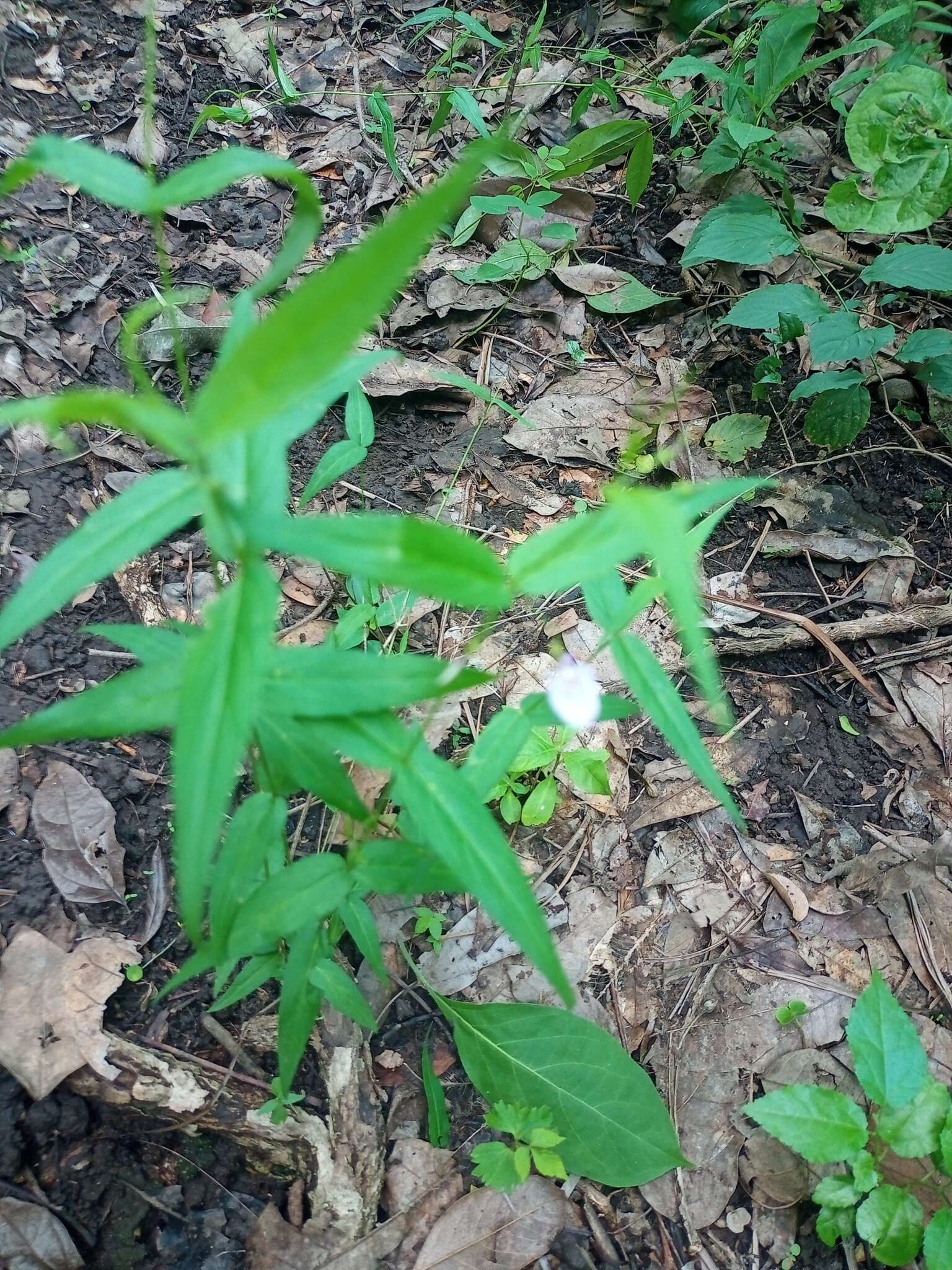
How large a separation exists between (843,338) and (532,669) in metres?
1.39

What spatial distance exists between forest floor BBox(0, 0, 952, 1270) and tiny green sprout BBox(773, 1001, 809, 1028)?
2 centimetres

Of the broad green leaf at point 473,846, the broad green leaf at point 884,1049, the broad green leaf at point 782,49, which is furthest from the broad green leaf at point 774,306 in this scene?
the broad green leaf at point 473,846

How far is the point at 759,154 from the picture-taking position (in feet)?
10.4

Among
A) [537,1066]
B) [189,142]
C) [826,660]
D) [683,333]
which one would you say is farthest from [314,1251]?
[189,142]

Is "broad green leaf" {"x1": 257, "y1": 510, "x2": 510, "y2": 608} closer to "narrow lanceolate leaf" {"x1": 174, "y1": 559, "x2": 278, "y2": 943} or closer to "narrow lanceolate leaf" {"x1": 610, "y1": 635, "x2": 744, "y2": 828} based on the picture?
"narrow lanceolate leaf" {"x1": 174, "y1": 559, "x2": 278, "y2": 943}

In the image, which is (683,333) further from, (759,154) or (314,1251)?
(314,1251)

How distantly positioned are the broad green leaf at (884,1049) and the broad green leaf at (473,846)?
3.28 ft

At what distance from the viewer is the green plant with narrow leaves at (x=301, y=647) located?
27.2 inches

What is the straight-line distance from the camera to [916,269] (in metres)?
2.49

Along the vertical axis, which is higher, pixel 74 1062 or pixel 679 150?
pixel 679 150

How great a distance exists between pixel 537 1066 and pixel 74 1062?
93cm

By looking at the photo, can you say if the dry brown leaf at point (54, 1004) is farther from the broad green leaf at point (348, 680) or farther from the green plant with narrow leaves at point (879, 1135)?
the green plant with narrow leaves at point (879, 1135)

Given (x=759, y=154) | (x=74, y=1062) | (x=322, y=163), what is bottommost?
(x=74, y=1062)

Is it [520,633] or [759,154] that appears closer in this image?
[520,633]
